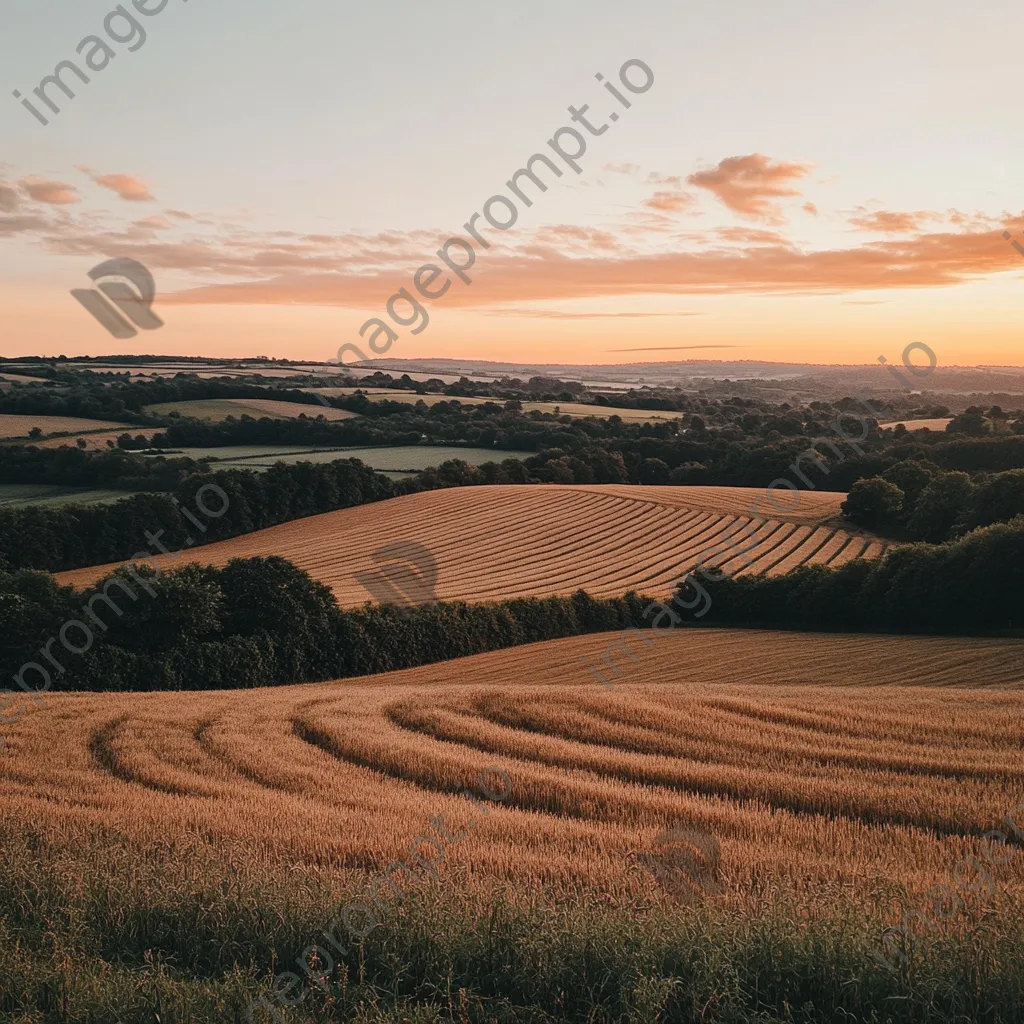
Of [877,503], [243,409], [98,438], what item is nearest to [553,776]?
[877,503]

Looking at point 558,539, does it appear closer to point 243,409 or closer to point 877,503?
point 877,503

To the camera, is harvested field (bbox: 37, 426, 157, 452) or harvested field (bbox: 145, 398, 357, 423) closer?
harvested field (bbox: 37, 426, 157, 452)

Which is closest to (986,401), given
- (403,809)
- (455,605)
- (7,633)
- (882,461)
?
(882,461)

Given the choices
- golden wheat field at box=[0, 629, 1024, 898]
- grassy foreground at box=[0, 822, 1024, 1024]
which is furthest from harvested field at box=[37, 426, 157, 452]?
grassy foreground at box=[0, 822, 1024, 1024]

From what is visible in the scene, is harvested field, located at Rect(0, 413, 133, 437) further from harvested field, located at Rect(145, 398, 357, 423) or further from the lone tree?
the lone tree

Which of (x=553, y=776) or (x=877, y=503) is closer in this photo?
(x=553, y=776)

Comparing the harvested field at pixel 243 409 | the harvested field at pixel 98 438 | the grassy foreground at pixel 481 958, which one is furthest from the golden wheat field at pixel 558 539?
the grassy foreground at pixel 481 958

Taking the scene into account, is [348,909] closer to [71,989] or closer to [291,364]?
[71,989]
